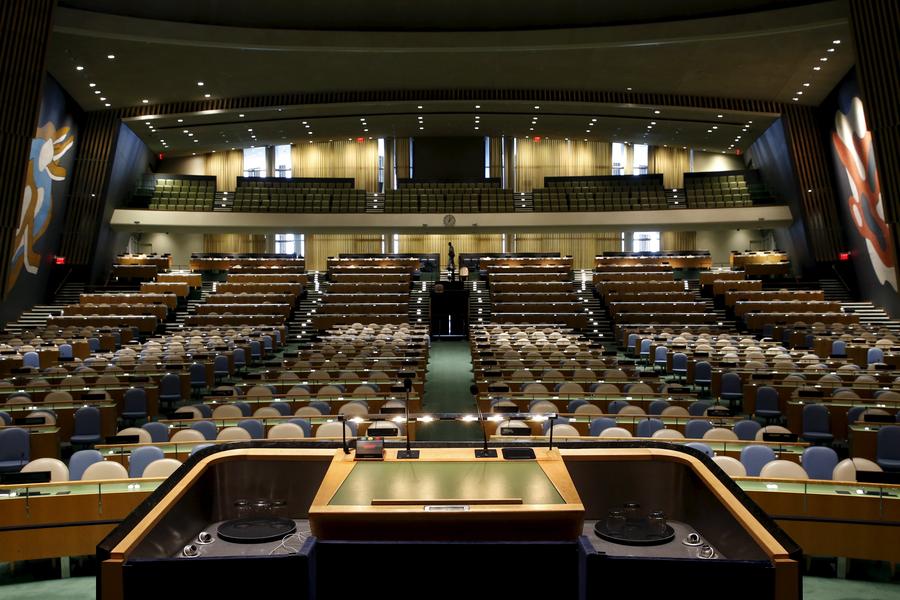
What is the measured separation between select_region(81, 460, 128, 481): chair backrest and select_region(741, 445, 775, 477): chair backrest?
204 inches

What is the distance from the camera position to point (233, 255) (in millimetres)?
30078

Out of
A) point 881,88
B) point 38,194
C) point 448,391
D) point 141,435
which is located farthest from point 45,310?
point 881,88

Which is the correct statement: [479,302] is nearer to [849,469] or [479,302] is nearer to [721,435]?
[721,435]

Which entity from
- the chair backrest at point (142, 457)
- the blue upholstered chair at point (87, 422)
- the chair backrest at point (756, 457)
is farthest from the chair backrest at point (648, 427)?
the blue upholstered chair at point (87, 422)

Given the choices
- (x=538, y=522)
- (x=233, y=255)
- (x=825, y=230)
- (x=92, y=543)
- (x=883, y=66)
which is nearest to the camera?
(x=538, y=522)

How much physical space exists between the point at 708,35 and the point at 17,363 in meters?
17.2

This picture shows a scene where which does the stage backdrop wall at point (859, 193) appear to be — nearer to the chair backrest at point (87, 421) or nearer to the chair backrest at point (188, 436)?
the chair backrest at point (188, 436)

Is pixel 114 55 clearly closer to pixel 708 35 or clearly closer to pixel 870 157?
pixel 708 35

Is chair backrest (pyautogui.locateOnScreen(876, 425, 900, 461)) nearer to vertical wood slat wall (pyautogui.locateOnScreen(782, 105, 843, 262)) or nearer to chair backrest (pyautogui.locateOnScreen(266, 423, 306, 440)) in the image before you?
chair backrest (pyautogui.locateOnScreen(266, 423, 306, 440))

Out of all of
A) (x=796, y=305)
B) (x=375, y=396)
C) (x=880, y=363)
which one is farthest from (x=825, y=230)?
(x=375, y=396)

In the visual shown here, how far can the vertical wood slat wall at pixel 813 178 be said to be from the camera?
25.4m

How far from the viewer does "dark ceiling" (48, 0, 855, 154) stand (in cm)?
1939

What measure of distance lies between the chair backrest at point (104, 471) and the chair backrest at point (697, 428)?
5.35 m

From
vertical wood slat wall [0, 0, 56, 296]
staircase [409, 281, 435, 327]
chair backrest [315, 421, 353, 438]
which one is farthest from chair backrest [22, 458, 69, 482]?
staircase [409, 281, 435, 327]
